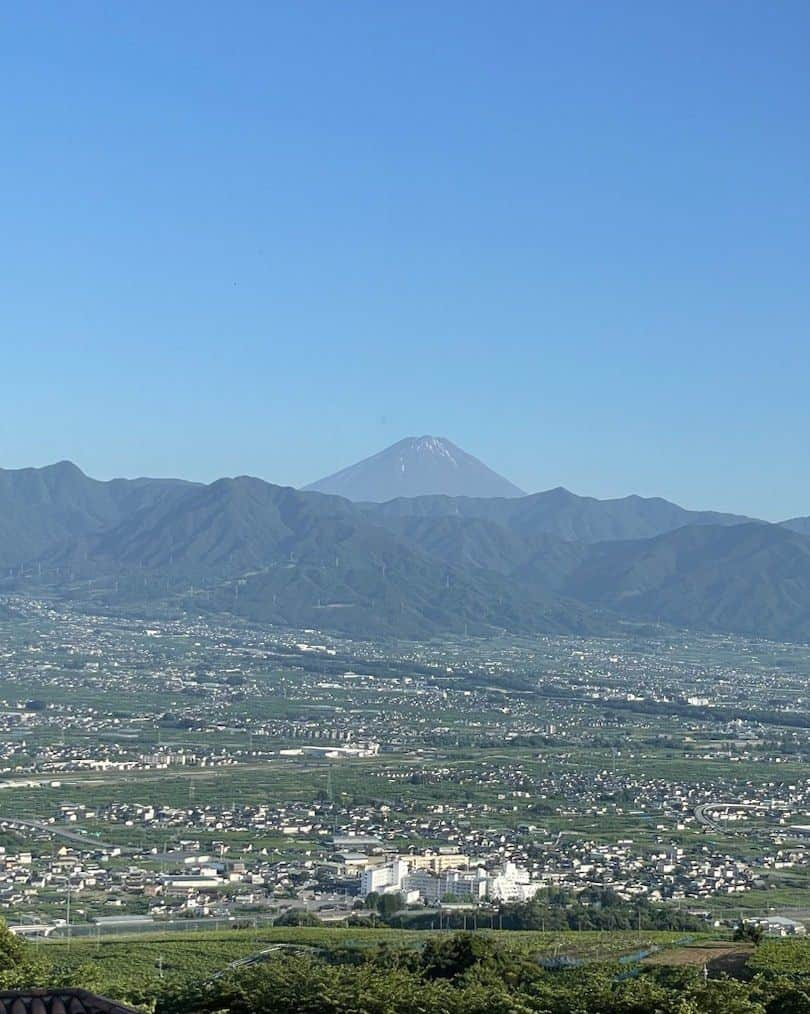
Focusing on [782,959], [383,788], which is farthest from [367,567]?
[782,959]

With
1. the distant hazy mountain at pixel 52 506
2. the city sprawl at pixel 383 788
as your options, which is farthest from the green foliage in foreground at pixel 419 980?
the distant hazy mountain at pixel 52 506

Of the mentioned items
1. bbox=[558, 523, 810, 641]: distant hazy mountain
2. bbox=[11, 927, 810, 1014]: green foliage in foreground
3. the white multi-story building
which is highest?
bbox=[558, 523, 810, 641]: distant hazy mountain

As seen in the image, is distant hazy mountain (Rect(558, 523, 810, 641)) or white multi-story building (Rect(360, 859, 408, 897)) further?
distant hazy mountain (Rect(558, 523, 810, 641))

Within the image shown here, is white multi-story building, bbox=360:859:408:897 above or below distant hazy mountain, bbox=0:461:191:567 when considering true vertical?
below

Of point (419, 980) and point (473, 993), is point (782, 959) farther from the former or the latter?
point (473, 993)

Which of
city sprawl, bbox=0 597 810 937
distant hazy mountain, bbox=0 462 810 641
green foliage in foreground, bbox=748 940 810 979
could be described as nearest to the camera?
green foliage in foreground, bbox=748 940 810 979

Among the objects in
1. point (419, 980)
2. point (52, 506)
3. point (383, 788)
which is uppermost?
point (52, 506)

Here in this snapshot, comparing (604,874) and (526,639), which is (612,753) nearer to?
(604,874)

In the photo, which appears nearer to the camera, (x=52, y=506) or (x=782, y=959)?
(x=782, y=959)

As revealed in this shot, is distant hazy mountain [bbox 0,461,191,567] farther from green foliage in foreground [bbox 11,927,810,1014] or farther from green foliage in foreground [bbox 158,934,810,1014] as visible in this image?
green foliage in foreground [bbox 158,934,810,1014]

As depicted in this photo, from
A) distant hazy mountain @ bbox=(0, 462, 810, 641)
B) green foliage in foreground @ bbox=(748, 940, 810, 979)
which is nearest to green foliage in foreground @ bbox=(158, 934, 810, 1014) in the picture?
green foliage in foreground @ bbox=(748, 940, 810, 979)
